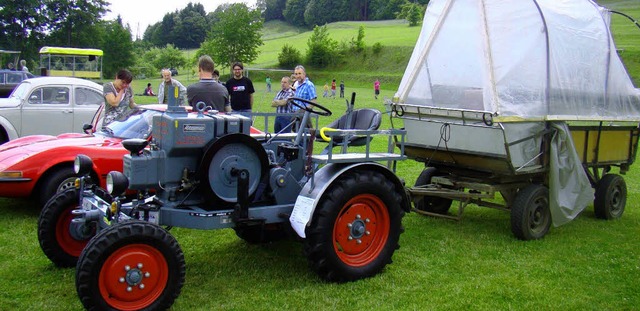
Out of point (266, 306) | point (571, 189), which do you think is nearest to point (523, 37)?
point (571, 189)

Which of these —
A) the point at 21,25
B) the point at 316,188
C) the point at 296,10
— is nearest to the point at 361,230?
the point at 316,188

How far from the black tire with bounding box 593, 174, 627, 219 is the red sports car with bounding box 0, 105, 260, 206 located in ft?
14.9

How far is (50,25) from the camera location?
58812mm

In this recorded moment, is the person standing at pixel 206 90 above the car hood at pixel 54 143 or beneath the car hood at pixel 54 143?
above

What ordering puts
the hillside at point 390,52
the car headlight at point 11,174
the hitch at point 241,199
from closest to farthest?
the hitch at point 241,199 → the car headlight at point 11,174 → the hillside at point 390,52

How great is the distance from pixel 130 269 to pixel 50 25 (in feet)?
202

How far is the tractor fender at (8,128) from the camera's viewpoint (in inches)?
430

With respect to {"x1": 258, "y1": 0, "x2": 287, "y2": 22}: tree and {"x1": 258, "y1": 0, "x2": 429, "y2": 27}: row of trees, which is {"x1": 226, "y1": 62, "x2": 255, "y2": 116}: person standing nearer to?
{"x1": 258, "y1": 0, "x2": 429, "y2": 27}: row of trees

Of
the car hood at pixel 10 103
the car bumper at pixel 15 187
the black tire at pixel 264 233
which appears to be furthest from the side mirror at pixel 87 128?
the car hood at pixel 10 103

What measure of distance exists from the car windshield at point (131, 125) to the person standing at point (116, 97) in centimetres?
46

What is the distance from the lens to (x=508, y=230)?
724cm

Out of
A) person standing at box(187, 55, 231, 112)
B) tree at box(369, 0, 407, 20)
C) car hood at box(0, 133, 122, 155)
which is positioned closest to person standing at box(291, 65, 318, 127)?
person standing at box(187, 55, 231, 112)

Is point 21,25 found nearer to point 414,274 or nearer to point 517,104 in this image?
point 517,104

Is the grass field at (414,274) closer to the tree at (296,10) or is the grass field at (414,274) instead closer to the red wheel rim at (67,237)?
the red wheel rim at (67,237)
